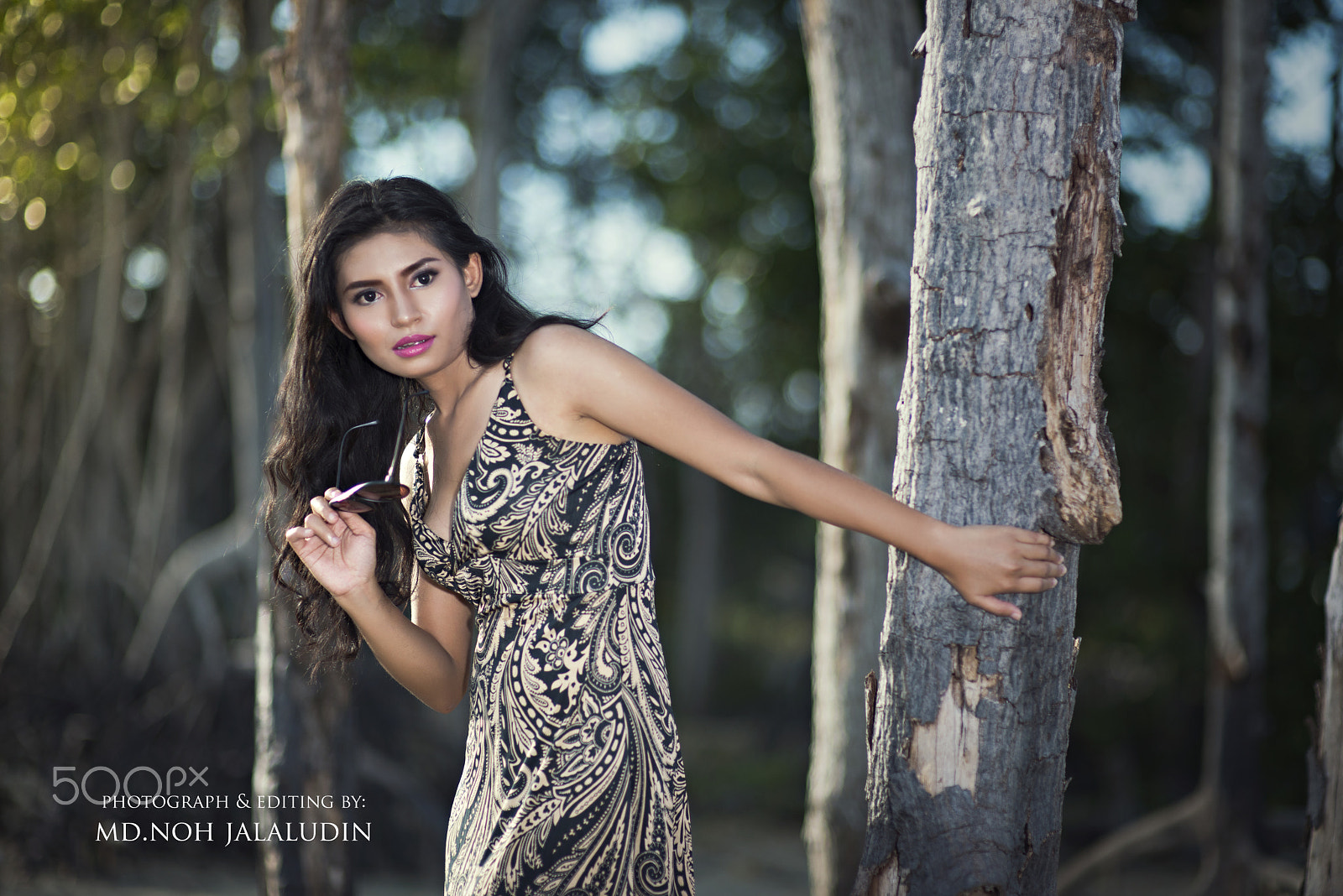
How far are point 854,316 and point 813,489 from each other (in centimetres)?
193

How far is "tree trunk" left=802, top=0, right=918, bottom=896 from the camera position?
11.1 feet

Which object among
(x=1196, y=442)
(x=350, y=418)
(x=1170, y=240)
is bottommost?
(x=350, y=418)

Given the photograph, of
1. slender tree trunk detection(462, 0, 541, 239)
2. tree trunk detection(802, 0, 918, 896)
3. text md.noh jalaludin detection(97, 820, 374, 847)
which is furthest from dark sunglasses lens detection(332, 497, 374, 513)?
slender tree trunk detection(462, 0, 541, 239)

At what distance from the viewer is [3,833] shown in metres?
5.23

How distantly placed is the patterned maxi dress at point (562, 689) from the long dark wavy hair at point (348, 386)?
29cm

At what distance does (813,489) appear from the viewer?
5.49 feet

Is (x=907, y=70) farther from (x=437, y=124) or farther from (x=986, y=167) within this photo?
(x=437, y=124)

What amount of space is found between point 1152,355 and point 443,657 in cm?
617

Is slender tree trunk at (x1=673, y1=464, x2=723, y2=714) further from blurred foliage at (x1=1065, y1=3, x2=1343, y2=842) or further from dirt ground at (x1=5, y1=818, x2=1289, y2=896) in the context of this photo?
blurred foliage at (x1=1065, y1=3, x2=1343, y2=842)

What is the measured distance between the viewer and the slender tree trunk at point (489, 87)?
734cm

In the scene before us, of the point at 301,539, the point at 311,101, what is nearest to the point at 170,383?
the point at 311,101

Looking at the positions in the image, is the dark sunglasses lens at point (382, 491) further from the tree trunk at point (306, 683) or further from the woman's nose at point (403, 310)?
the tree trunk at point (306, 683)

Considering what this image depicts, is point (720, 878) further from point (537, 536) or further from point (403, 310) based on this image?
point (403, 310)

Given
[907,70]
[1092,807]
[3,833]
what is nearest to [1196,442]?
[1092,807]
